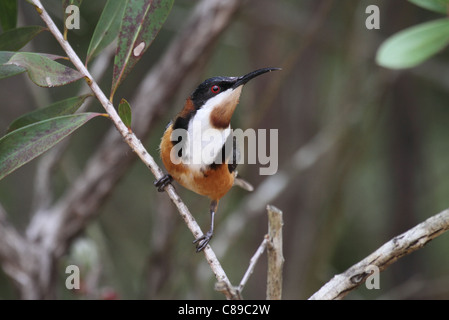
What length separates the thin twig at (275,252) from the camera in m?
1.78

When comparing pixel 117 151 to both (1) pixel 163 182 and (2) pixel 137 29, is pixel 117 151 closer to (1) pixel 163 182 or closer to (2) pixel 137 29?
(1) pixel 163 182

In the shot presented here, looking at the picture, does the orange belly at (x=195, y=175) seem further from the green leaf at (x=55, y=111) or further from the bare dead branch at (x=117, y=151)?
the bare dead branch at (x=117, y=151)

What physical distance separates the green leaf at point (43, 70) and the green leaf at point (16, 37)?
332mm

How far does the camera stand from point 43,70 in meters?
1.55

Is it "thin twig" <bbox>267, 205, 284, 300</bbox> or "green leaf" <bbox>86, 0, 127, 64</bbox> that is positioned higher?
"green leaf" <bbox>86, 0, 127, 64</bbox>

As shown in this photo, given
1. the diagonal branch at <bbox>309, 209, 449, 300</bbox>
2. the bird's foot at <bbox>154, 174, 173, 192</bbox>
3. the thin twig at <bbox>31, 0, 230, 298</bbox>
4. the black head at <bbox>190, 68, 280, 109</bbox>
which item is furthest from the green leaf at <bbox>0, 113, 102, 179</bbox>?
the diagonal branch at <bbox>309, 209, 449, 300</bbox>

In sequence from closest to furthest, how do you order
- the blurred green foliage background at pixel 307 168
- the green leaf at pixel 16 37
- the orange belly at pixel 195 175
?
the green leaf at pixel 16 37, the orange belly at pixel 195 175, the blurred green foliage background at pixel 307 168

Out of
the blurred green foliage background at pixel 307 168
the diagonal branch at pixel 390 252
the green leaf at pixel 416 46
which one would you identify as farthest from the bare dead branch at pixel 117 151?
the diagonal branch at pixel 390 252

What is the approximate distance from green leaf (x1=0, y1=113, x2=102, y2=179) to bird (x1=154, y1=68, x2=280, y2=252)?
503mm

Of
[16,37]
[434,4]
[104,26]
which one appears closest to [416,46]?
[434,4]

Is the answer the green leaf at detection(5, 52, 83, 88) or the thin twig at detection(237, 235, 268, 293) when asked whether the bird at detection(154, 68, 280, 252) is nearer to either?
the thin twig at detection(237, 235, 268, 293)

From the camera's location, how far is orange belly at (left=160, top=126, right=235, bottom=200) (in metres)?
2.23

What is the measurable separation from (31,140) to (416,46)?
1.25 meters
